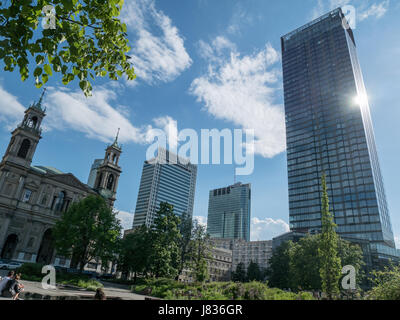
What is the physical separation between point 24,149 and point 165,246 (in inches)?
1476

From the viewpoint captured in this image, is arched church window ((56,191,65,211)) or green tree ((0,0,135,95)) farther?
arched church window ((56,191,65,211))

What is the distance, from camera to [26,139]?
53.4 metres

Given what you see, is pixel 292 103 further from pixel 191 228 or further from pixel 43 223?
pixel 43 223

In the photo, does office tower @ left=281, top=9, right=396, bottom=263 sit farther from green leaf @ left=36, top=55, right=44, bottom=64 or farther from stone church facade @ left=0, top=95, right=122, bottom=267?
green leaf @ left=36, top=55, right=44, bottom=64

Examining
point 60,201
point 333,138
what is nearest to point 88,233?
point 60,201

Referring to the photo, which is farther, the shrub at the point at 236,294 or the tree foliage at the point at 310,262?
the tree foliage at the point at 310,262

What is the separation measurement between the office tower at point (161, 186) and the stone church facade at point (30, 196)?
4300 inches

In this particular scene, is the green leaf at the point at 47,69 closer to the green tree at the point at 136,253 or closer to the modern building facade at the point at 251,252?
the green tree at the point at 136,253

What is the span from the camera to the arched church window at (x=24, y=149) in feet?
170

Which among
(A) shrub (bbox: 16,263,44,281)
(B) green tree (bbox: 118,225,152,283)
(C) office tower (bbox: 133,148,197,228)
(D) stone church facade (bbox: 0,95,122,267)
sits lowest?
(A) shrub (bbox: 16,263,44,281)

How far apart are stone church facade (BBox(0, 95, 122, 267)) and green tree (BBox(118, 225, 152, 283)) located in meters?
19.5

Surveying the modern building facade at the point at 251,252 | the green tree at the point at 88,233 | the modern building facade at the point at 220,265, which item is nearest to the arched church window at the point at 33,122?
the green tree at the point at 88,233

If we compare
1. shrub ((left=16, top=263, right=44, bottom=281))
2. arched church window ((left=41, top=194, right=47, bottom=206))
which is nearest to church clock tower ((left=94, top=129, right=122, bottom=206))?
arched church window ((left=41, top=194, right=47, bottom=206))

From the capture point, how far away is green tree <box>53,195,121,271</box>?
32.1 metres
